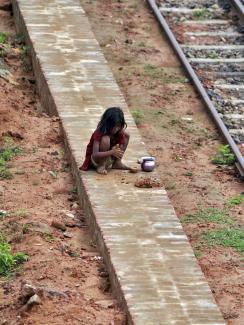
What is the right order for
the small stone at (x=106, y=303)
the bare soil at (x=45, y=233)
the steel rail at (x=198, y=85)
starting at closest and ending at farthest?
1. the bare soil at (x=45, y=233)
2. the small stone at (x=106, y=303)
3. the steel rail at (x=198, y=85)

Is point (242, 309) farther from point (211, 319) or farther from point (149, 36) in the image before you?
point (149, 36)

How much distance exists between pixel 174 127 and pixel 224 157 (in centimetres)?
107

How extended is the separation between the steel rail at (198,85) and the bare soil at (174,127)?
0.12 metres

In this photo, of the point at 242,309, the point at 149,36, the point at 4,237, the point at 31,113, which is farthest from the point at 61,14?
the point at 242,309

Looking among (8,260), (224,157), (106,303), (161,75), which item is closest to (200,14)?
(161,75)

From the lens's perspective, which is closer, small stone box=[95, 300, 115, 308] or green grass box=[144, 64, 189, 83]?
small stone box=[95, 300, 115, 308]

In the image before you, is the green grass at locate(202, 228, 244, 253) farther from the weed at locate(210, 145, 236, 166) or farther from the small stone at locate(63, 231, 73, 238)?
the weed at locate(210, 145, 236, 166)

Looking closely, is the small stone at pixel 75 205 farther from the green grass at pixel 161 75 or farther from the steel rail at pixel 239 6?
the steel rail at pixel 239 6

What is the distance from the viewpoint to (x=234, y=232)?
12.5 meters

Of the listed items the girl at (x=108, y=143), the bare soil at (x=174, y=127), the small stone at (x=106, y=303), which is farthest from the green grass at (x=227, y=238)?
the small stone at (x=106, y=303)

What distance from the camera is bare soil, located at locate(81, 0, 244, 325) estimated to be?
471 inches

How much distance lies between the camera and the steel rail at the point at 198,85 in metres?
14.3

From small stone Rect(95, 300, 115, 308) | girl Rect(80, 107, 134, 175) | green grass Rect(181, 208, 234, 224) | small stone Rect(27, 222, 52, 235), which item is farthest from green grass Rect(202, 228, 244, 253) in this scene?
small stone Rect(95, 300, 115, 308)

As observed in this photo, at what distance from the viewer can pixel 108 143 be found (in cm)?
1291
